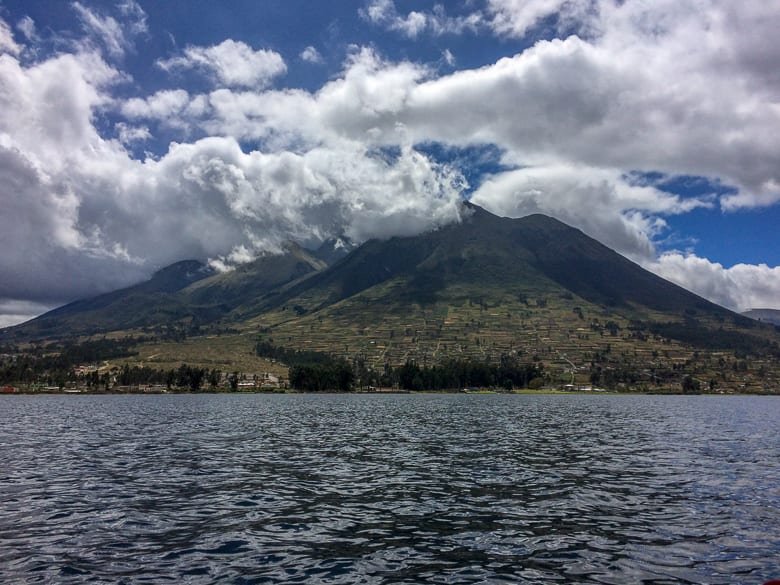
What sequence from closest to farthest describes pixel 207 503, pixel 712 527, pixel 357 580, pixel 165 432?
pixel 357 580 → pixel 712 527 → pixel 207 503 → pixel 165 432

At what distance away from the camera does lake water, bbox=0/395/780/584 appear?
26125mm

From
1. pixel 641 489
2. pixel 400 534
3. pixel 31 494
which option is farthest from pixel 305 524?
pixel 641 489

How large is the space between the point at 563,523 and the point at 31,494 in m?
37.3

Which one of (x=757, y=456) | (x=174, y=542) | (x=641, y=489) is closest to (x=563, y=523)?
(x=641, y=489)

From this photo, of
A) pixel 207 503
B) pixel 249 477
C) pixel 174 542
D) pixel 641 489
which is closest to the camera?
pixel 174 542

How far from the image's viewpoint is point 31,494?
42.5 meters

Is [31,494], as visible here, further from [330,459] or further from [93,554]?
[330,459]

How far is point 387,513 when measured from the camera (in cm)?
3688

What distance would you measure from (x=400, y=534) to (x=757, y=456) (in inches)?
2190

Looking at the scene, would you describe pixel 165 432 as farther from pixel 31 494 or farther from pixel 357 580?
pixel 357 580

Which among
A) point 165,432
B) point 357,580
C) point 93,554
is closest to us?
point 357,580

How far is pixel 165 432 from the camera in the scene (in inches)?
3686

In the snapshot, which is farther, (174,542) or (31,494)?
(31,494)

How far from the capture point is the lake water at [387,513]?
85.7 feet
